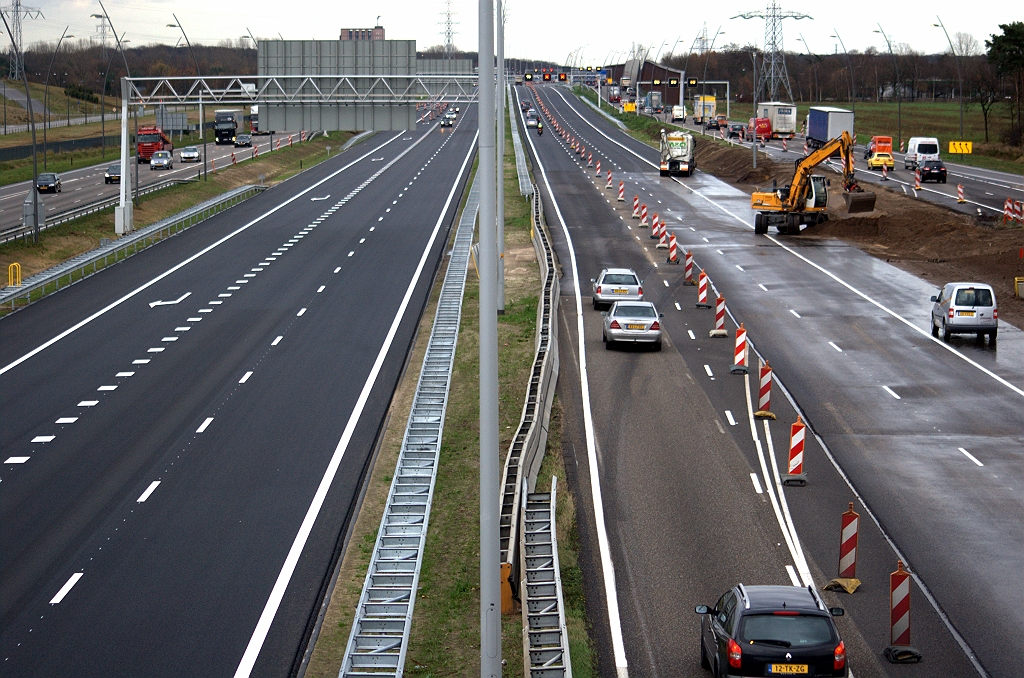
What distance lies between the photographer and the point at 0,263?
5075cm

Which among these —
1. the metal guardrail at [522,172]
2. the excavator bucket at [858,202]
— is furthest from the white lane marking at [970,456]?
the metal guardrail at [522,172]

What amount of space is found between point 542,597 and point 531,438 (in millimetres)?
7174

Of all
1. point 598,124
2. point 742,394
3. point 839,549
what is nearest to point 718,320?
point 742,394

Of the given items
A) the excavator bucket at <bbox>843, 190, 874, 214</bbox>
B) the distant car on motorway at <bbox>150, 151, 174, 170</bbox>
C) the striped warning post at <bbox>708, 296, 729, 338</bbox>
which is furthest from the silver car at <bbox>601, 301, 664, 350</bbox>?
the distant car on motorway at <bbox>150, 151, 174, 170</bbox>

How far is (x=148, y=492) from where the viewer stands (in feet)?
75.8

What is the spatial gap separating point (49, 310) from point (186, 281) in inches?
258

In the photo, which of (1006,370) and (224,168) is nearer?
(1006,370)

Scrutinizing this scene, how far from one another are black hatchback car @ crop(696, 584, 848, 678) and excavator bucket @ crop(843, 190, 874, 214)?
5287 cm

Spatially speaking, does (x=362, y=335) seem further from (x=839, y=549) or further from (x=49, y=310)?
(x=839, y=549)

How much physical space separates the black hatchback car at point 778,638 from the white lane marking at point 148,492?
40.6ft

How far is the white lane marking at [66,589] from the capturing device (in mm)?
18344

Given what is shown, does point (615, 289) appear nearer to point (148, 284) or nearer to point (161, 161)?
point (148, 284)

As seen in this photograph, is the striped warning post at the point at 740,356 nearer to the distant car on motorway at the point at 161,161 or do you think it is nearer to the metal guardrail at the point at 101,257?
the metal guardrail at the point at 101,257

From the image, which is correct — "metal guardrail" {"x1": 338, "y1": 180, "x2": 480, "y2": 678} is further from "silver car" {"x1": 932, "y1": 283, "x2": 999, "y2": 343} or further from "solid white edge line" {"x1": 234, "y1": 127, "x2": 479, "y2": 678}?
"silver car" {"x1": 932, "y1": 283, "x2": 999, "y2": 343}
